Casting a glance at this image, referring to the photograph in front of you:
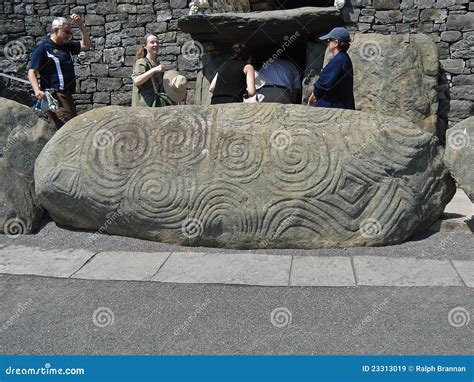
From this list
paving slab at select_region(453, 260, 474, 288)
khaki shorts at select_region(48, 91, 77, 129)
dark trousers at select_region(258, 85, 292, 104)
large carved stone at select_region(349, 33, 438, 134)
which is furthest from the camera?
large carved stone at select_region(349, 33, 438, 134)

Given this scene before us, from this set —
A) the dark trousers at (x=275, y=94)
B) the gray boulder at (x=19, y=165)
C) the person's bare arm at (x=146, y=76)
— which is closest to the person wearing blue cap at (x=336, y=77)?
the person's bare arm at (x=146, y=76)

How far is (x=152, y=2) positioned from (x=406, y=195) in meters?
7.97

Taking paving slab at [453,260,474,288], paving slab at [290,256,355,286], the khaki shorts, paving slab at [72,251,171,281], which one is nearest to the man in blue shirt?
the khaki shorts

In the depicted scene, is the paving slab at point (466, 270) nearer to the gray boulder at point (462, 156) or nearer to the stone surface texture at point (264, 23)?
the gray boulder at point (462, 156)

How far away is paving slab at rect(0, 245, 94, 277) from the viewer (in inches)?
144

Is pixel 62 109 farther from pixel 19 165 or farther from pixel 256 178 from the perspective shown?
pixel 256 178

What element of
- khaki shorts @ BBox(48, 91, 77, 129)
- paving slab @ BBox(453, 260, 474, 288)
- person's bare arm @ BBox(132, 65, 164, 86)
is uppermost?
person's bare arm @ BBox(132, 65, 164, 86)

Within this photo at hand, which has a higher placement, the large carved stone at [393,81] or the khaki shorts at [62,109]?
the khaki shorts at [62,109]

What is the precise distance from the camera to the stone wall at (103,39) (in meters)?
10.4

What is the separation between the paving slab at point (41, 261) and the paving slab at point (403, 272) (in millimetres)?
1912

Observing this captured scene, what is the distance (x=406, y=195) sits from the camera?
3936mm

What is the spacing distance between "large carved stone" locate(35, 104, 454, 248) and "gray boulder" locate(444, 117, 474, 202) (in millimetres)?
114

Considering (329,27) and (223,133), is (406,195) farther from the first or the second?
(329,27)

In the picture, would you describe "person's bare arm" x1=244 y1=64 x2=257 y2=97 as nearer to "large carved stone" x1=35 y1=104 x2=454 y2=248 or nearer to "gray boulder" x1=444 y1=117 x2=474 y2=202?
"large carved stone" x1=35 y1=104 x2=454 y2=248
